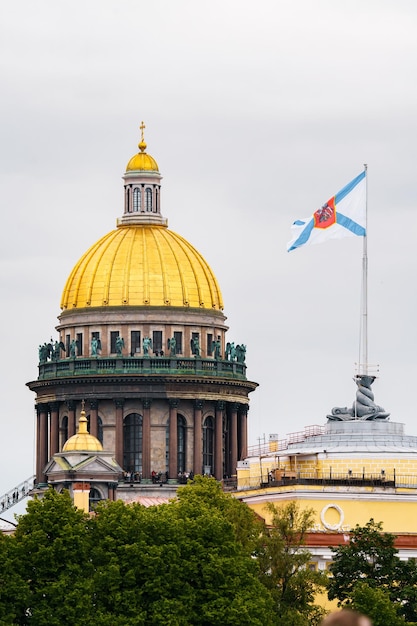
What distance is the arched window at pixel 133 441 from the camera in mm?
193375

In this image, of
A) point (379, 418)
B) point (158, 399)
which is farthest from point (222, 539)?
point (158, 399)

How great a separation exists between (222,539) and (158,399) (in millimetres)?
69607

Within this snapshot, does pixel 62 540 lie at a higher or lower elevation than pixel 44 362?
lower

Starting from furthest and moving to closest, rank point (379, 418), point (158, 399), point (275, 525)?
point (158, 399) → point (379, 418) → point (275, 525)

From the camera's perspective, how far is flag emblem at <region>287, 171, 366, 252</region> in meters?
147

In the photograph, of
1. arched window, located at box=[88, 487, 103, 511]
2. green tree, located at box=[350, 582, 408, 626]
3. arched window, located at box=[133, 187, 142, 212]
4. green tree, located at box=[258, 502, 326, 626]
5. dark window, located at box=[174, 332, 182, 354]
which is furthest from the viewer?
arched window, located at box=[133, 187, 142, 212]

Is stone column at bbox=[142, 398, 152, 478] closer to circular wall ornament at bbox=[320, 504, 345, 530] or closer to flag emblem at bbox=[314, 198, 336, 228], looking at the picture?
flag emblem at bbox=[314, 198, 336, 228]

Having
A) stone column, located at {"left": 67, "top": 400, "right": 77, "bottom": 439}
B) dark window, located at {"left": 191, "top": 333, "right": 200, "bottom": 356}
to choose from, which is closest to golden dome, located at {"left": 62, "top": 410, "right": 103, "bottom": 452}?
stone column, located at {"left": 67, "top": 400, "right": 77, "bottom": 439}

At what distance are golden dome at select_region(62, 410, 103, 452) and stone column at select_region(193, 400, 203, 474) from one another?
38.5 ft

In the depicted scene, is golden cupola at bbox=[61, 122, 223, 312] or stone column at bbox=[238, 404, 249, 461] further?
stone column at bbox=[238, 404, 249, 461]

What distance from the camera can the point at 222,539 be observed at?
124 metres

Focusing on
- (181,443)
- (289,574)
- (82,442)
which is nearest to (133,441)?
(181,443)

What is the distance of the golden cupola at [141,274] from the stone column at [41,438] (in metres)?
6.24

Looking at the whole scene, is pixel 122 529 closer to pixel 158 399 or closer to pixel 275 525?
pixel 275 525
